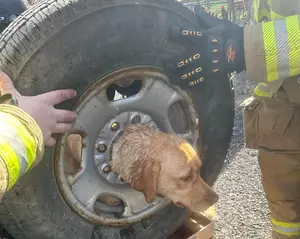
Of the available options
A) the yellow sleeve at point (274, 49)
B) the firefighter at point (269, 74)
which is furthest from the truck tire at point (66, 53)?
the yellow sleeve at point (274, 49)

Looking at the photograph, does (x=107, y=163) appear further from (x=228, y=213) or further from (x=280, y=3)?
(x=228, y=213)

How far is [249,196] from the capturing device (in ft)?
13.1

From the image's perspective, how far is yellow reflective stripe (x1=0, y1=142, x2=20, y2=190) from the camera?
4.53 ft

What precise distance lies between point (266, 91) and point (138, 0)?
1005 millimetres

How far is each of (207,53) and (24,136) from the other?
4.23 ft

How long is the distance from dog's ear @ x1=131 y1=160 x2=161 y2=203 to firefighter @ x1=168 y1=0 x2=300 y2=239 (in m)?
0.52

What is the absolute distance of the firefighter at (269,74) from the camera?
2307 mm

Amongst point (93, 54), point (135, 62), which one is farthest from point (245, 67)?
point (93, 54)

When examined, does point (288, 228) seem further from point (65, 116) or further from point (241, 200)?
point (65, 116)

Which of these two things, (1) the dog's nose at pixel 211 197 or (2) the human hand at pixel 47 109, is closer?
(2) the human hand at pixel 47 109

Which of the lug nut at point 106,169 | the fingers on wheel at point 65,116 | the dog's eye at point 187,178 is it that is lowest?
the dog's eye at point 187,178

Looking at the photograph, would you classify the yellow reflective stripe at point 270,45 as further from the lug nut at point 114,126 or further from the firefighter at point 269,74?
the lug nut at point 114,126

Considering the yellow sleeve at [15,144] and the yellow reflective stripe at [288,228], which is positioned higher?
the yellow sleeve at [15,144]

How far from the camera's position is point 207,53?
96.0 inches
